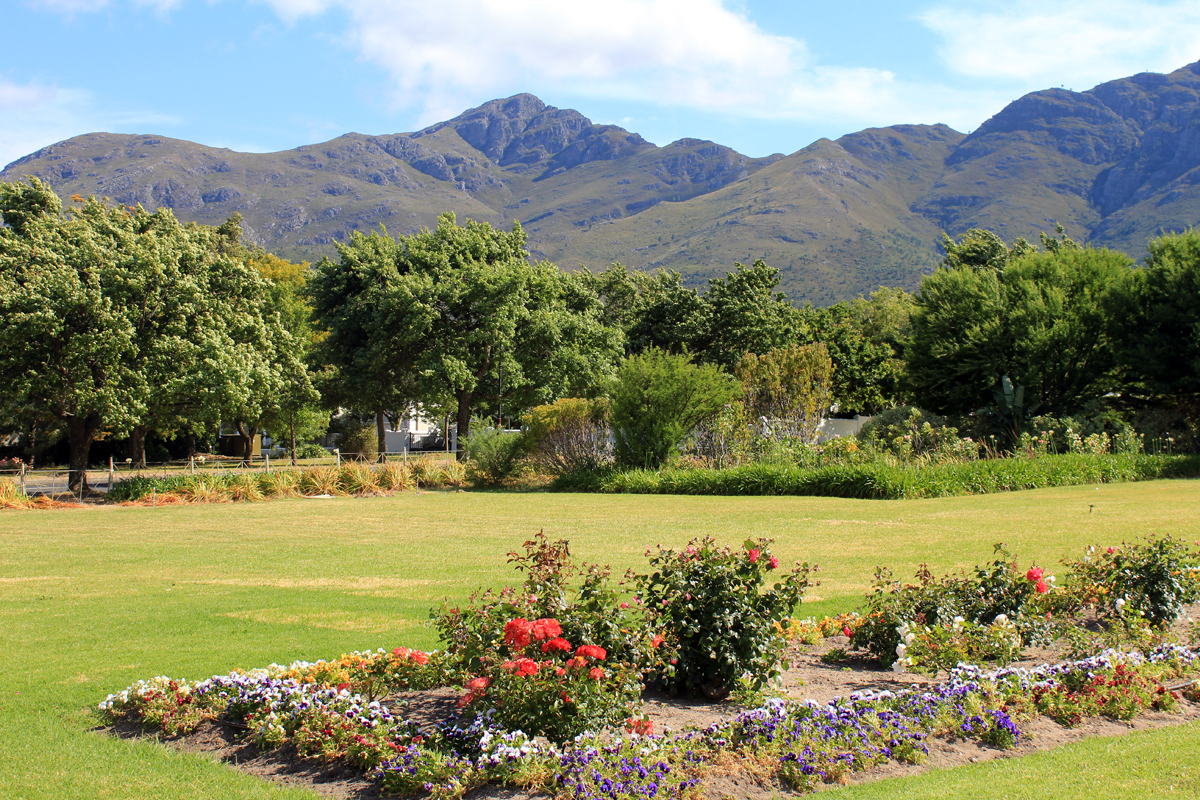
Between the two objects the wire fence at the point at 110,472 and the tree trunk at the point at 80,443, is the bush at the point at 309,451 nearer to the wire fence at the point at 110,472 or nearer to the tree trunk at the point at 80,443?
the wire fence at the point at 110,472

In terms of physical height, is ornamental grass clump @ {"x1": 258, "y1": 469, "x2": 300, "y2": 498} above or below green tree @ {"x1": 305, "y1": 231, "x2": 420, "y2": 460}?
below

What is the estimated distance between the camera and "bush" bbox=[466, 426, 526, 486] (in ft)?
86.8

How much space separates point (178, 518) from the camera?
18.0 metres

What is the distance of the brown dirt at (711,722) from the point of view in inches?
158

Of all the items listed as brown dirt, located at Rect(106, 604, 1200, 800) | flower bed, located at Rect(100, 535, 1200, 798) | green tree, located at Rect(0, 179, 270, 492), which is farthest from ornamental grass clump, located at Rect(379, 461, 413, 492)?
brown dirt, located at Rect(106, 604, 1200, 800)

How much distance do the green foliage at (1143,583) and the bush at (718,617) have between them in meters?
2.94

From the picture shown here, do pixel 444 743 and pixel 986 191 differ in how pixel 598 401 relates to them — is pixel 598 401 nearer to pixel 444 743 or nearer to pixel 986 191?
pixel 444 743

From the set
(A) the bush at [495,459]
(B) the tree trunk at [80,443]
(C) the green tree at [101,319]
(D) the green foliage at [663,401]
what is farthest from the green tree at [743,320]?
(B) the tree trunk at [80,443]

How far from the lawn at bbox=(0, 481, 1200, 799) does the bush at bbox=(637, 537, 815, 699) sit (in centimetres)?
113

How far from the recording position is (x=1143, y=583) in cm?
636

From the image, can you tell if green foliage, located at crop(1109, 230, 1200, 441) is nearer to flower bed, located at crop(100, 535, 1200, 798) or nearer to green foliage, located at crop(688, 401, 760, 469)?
green foliage, located at crop(688, 401, 760, 469)

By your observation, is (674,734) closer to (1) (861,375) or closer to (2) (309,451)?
(1) (861,375)

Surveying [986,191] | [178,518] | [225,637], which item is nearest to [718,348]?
[178,518]

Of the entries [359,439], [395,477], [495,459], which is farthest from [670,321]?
[395,477]
